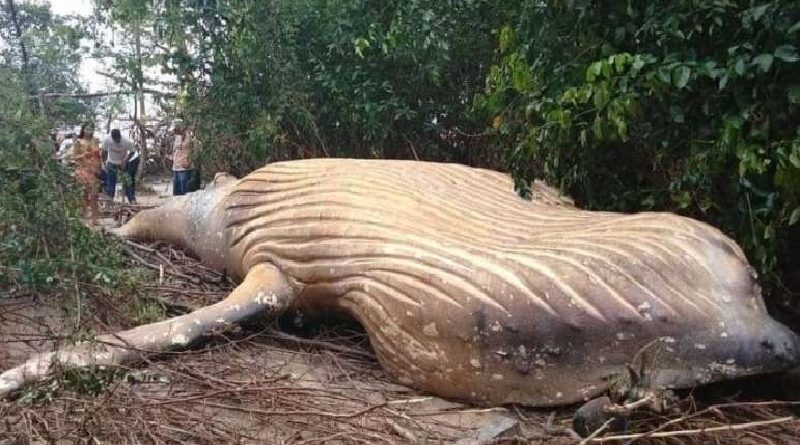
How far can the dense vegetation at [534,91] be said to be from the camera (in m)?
3.71

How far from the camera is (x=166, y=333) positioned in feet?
14.5

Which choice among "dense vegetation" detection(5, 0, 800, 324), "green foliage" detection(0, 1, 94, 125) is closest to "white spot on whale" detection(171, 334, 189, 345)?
"green foliage" detection(0, 1, 94, 125)

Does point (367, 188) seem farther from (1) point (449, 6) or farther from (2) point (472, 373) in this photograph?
(1) point (449, 6)

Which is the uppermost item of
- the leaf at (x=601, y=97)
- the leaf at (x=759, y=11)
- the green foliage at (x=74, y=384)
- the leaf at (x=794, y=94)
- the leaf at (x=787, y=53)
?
the leaf at (x=759, y=11)

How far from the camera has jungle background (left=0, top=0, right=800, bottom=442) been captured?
3.76 m

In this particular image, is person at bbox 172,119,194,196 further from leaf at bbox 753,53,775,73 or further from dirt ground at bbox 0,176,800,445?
leaf at bbox 753,53,775,73

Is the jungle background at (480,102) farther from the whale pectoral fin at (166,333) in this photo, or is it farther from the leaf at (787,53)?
the whale pectoral fin at (166,333)

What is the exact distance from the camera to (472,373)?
12.3 ft

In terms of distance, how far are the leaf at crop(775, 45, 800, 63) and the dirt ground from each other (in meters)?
1.38

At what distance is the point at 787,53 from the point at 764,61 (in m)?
0.09

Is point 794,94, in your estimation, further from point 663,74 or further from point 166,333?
point 166,333

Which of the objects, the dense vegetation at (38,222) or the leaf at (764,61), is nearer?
the leaf at (764,61)

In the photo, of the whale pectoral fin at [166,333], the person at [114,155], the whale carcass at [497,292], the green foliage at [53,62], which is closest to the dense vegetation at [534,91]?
the whale carcass at [497,292]

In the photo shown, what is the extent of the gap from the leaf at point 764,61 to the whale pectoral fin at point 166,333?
2.71 meters
